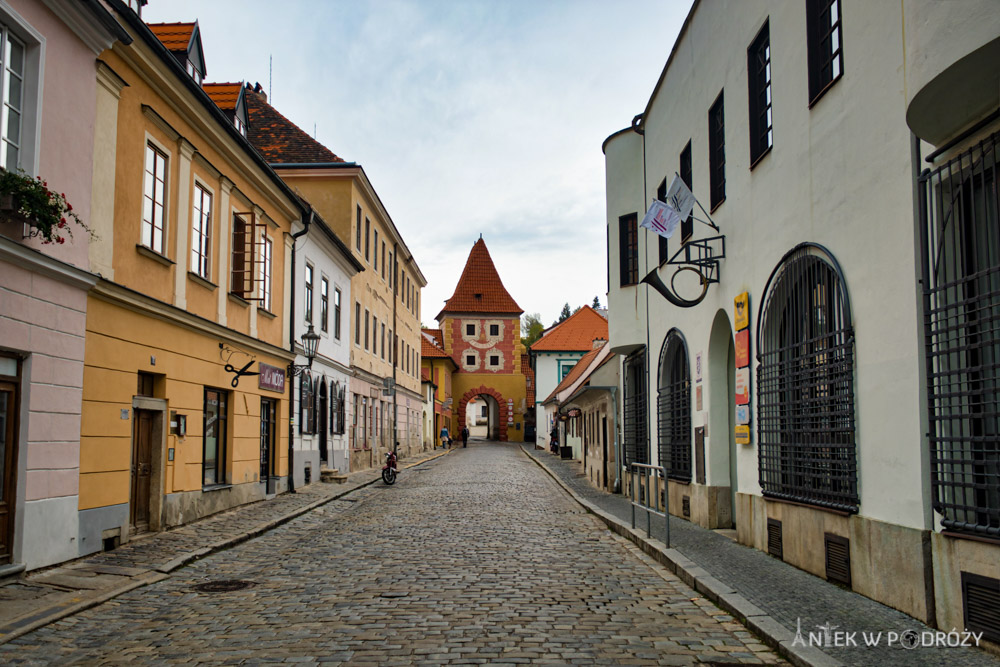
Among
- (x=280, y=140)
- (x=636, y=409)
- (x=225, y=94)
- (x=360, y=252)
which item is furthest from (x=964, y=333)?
(x=280, y=140)

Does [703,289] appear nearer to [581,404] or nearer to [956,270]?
[956,270]

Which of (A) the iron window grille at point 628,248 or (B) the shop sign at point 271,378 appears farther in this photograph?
(A) the iron window grille at point 628,248

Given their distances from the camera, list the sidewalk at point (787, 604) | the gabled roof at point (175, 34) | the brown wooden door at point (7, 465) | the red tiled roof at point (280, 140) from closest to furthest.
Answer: the sidewalk at point (787, 604), the brown wooden door at point (7, 465), the gabled roof at point (175, 34), the red tiled roof at point (280, 140)

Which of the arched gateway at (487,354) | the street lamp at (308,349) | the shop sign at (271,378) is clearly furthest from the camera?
the arched gateway at (487,354)

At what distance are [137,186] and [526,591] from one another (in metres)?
7.93

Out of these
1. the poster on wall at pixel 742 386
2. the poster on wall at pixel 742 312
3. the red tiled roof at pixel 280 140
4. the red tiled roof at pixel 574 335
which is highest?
the red tiled roof at pixel 280 140

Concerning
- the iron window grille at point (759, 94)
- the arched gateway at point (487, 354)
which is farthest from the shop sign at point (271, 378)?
the arched gateway at point (487, 354)

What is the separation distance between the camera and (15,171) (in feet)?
29.2

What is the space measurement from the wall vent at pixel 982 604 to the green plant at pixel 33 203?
28.8ft

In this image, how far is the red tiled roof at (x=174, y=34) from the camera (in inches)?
620

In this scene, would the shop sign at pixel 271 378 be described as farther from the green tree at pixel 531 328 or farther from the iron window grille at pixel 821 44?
the green tree at pixel 531 328

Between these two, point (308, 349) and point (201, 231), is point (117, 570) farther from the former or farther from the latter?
point (308, 349)

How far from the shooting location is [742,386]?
38.4 feet

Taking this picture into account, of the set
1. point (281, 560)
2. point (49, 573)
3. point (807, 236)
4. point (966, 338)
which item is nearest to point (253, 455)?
point (281, 560)
